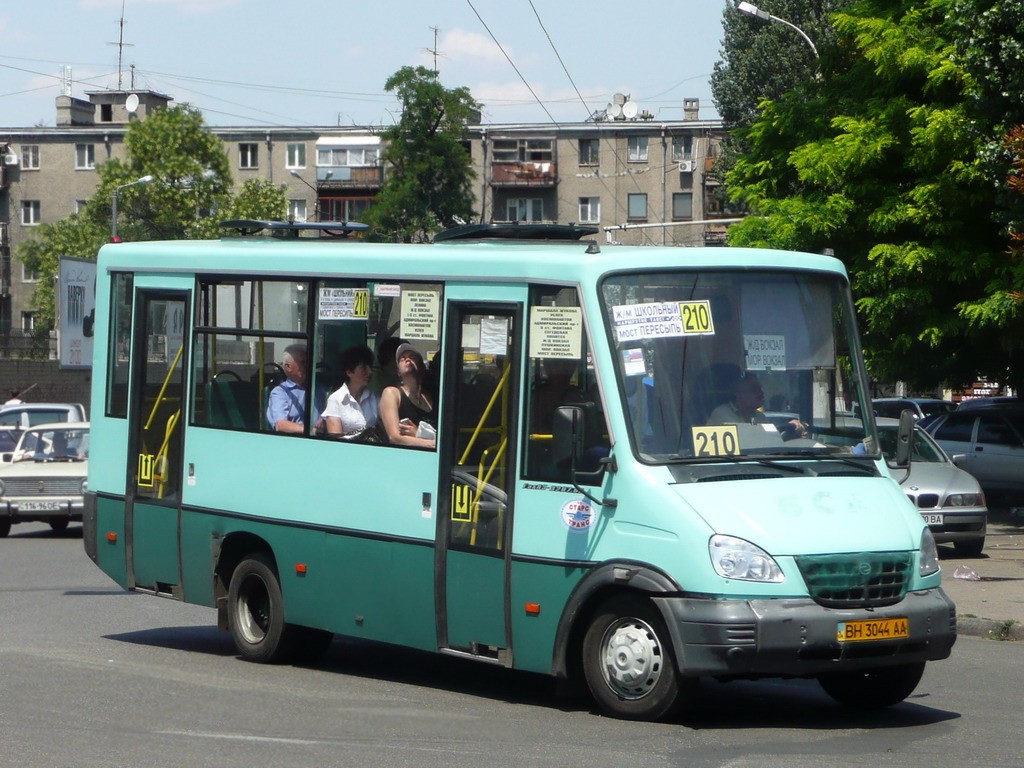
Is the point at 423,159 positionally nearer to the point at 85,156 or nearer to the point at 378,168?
the point at 378,168

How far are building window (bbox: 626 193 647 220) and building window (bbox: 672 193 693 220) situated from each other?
154 cm

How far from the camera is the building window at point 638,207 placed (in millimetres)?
87312

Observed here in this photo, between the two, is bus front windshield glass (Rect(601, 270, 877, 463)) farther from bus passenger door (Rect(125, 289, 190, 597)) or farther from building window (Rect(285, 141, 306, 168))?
Result: building window (Rect(285, 141, 306, 168))

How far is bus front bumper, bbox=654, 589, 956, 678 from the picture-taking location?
7578 millimetres

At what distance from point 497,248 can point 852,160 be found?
1425 centimetres

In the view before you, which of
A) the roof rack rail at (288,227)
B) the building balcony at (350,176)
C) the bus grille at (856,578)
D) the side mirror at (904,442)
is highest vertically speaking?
the building balcony at (350,176)

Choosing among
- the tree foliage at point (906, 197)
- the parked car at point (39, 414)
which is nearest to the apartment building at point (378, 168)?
the parked car at point (39, 414)

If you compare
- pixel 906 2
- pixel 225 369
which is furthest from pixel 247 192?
pixel 225 369

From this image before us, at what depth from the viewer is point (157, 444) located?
11141 mm

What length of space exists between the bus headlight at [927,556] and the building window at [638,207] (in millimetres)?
79571

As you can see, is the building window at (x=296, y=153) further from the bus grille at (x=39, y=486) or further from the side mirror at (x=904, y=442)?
the side mirror at (x=904, y=442)

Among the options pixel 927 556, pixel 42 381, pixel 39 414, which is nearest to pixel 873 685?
pixel 927 556

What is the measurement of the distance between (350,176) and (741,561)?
276 feet

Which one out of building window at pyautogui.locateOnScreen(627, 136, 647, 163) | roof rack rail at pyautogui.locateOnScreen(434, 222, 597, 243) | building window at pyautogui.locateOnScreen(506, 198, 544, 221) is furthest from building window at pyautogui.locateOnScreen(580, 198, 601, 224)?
roof rack rail at pyautogui.locateOnScreen(434, 222, 597, 243)
